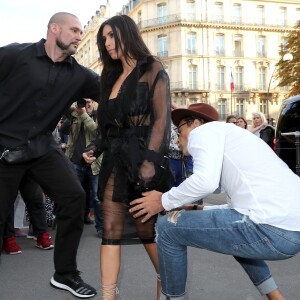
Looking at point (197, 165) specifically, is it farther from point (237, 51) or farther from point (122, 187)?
point (237, 51)

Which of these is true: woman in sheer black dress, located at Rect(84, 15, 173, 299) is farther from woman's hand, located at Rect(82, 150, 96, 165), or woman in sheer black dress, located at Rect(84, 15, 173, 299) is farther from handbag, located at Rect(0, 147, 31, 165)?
handbag, located at Rect(0, 147, 31, 165)

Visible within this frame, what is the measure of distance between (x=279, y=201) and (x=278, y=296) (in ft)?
2.78

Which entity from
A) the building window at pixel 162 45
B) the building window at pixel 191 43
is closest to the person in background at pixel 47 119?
the building window at pixel 191 43

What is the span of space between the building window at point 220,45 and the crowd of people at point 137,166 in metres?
53.2

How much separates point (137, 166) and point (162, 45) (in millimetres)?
54490

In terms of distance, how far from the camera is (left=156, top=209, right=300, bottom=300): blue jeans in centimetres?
244

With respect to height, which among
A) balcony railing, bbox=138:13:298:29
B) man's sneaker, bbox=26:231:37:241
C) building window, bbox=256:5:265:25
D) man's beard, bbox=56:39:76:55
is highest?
building window, bbox=256:5:265:25

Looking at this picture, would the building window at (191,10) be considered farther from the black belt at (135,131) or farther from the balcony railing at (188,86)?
the black belt at (135,131)

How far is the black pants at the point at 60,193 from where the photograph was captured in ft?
12.0

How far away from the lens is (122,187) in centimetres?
292

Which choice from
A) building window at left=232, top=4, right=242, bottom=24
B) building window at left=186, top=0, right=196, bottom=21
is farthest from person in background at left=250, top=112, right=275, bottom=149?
building window at left=232, top=4, right=242, bottom=24

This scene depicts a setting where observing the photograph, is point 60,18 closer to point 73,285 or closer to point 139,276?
point 73,285

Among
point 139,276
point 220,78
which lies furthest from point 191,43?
point 139,276

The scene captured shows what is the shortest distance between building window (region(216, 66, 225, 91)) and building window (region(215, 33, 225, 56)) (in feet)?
5.70
